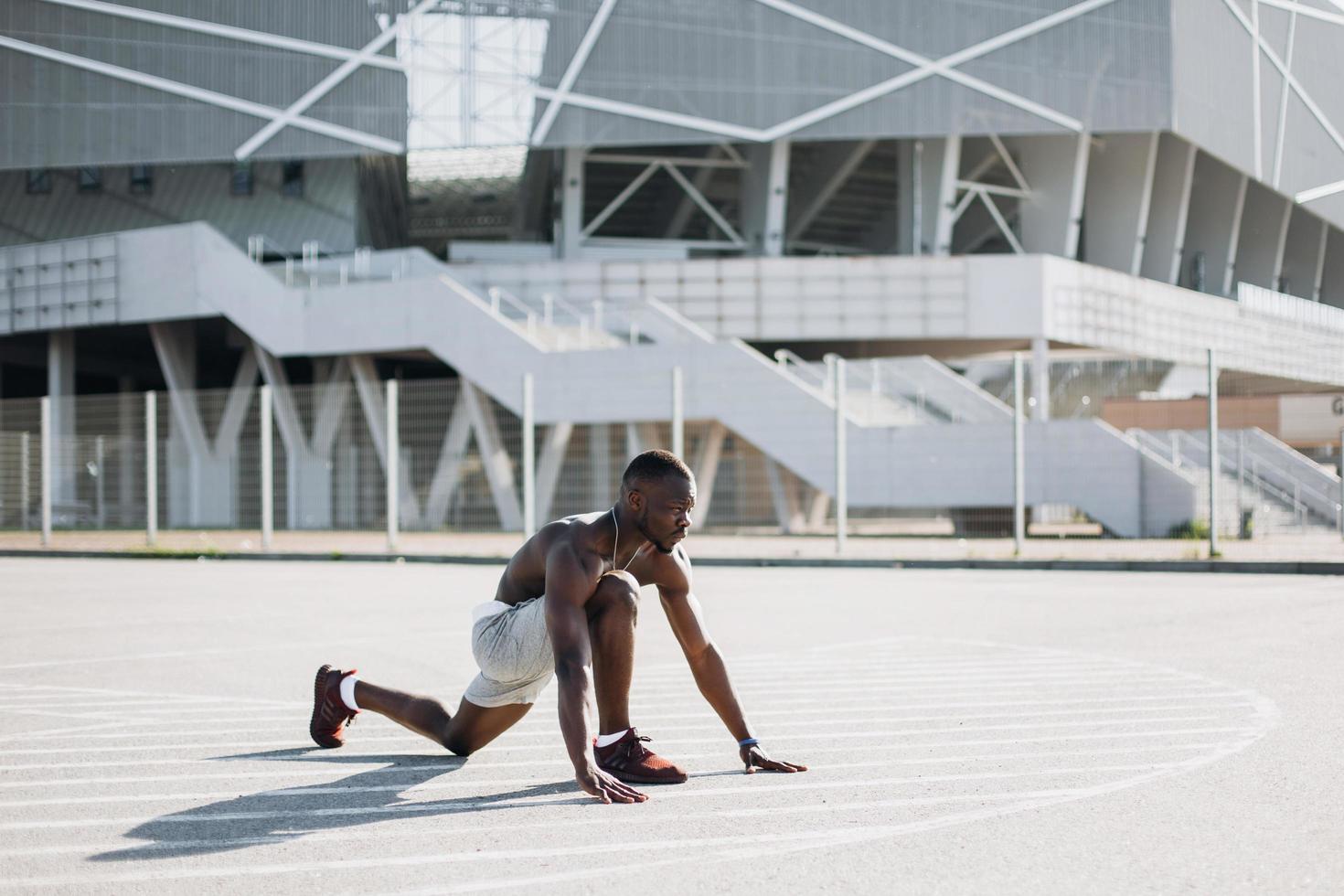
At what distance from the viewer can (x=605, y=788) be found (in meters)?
4.36

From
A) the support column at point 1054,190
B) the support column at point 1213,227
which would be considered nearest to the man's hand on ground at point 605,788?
the support column at point 1054,190

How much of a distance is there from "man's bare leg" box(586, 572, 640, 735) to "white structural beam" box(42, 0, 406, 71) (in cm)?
3725

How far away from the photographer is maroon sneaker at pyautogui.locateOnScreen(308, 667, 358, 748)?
226 inches

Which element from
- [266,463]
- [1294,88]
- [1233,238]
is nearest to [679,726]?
[266,463]

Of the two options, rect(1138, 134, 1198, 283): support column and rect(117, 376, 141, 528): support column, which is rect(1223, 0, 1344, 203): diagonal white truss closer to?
rect(1138, 134, 1198, 283): support column

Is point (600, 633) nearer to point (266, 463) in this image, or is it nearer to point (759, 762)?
point (759, 762)

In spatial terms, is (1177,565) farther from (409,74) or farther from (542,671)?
(409,74)

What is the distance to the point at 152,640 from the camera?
32.1 ft

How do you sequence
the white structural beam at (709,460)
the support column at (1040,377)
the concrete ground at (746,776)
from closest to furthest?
the concrete ground at (746,776), the white structural beam at (709,460), the support column at (1040,377)

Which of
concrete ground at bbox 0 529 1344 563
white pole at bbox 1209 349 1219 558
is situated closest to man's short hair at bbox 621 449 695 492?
concrete ground at bbox 0 529 1344 563

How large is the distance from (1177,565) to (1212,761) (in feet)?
41.0

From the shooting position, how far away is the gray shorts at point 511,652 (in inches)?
196

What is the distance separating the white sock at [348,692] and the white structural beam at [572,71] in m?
35.3

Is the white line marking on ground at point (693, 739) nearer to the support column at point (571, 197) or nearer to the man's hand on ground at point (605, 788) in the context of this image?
the man's hand on ground at point (605, 788)
